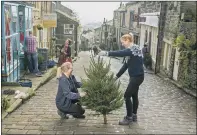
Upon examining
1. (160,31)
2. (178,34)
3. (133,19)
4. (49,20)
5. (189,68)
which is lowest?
(189,68)

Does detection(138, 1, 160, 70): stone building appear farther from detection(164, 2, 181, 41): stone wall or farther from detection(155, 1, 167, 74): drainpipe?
detection(164, 2, 181, 41): stone wall

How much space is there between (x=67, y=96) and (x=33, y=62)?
533 cm

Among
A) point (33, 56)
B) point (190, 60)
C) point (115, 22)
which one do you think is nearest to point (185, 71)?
point (190, 60)

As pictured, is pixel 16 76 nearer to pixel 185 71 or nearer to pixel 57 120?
pixel 57 120

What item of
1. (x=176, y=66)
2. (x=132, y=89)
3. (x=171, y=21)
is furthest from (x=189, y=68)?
(x=132, y=89)

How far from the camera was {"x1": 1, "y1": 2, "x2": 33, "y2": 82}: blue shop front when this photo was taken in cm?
776

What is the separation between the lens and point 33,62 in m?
10.1

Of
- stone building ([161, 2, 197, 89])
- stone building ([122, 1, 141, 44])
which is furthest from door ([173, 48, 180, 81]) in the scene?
stone building ([122, 1, 141, 44])

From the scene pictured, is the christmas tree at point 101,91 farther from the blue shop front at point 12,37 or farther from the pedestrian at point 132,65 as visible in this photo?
the blue shop front at point 12,37

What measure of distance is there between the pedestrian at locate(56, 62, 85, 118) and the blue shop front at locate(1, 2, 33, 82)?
9.93 ft

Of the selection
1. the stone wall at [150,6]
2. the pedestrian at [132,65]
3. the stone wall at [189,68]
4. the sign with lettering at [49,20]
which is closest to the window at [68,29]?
the stone wall at [150,6]

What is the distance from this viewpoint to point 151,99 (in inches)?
313

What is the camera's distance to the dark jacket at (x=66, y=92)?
511 cm

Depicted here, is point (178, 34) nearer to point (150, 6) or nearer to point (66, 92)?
point (150, 6)
